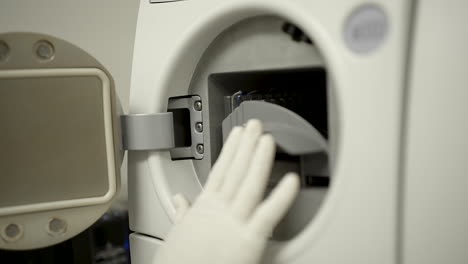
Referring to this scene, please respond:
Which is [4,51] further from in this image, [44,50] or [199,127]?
[199,127]

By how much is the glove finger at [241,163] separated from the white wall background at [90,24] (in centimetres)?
66

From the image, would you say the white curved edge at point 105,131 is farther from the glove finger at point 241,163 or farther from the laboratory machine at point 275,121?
the glove finger at point 241,163

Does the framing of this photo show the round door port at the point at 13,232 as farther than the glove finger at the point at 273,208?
Yes

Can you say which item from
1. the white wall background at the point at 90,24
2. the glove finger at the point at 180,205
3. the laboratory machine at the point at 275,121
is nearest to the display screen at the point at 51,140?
the laboratory machine at the point at 275,121

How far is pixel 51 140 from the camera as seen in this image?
23.1 inches

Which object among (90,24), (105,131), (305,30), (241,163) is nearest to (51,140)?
(105,131)

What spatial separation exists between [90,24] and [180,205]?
2.12ft

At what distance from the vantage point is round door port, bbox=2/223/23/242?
1.90 ft

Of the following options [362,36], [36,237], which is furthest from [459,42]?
[36,237]

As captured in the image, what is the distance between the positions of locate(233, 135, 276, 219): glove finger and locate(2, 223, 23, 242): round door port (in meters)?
0.33

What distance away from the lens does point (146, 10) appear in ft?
2.16

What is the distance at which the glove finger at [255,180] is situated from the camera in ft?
1.57

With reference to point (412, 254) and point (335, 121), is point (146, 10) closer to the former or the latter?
point (335, 121)

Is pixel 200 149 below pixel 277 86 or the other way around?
below
